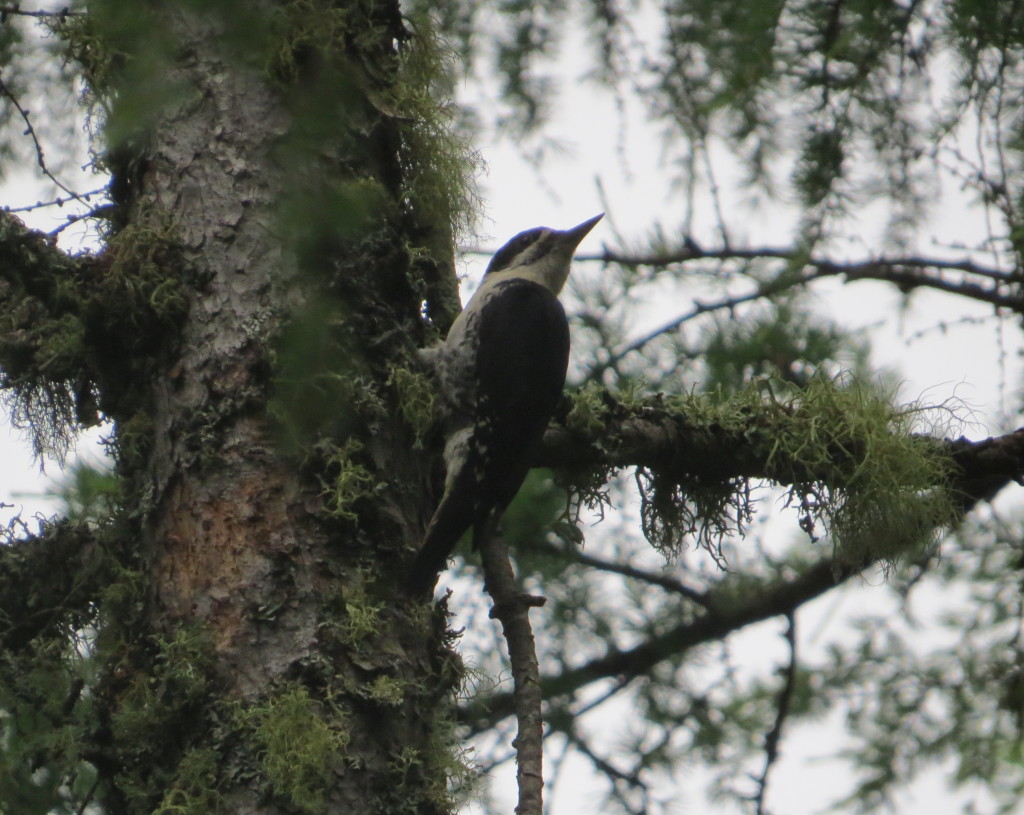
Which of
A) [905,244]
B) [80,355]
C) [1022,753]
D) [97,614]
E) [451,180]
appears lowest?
[97,614]

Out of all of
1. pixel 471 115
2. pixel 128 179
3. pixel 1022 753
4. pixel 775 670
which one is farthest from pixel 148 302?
pixel 1022 753

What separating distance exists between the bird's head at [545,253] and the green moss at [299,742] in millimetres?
2382

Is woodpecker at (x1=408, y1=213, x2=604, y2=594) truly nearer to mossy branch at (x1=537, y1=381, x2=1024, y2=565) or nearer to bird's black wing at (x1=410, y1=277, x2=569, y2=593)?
bird's black wing at (x1=410, y1=277, x2=569, y2=593)

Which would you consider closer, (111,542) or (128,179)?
(111,542)

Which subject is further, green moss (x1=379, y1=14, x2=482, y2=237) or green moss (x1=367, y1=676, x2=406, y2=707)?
green moss (x1=379, y1=14, x2=482, y2=237)

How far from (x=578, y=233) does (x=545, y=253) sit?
0.13m

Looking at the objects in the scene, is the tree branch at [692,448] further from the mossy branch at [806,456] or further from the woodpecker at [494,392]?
the woodpecker at [494,392]

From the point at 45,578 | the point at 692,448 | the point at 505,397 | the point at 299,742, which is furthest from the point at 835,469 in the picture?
the point at 45,578

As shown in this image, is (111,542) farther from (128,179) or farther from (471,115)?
(471,115)

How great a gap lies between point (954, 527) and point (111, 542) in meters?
2.17

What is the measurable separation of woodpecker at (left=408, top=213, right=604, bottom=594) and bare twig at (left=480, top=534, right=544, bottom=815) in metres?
0.12

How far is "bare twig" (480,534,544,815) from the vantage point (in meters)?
2.13

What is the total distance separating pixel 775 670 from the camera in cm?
402

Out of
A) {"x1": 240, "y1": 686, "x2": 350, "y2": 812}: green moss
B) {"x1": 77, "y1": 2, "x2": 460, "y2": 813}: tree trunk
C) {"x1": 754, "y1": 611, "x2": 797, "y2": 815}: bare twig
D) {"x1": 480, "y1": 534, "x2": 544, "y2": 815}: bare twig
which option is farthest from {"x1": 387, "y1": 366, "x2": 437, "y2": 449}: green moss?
{"x1": 754, "y1": 611, "x2": 797, "y2": 815}: bare twig
